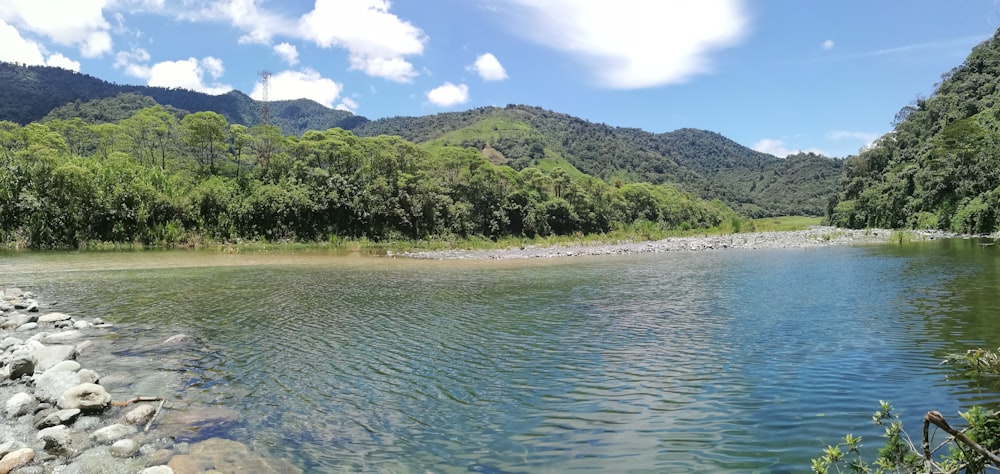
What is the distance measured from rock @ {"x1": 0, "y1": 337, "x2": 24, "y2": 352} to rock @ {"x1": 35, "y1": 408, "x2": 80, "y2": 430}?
630 cm

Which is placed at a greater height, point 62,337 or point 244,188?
point 244,188

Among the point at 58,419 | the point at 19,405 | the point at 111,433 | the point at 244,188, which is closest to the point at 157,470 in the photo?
the point at 111,433

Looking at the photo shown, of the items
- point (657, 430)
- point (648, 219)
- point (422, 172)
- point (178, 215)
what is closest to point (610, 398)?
point (657, 430)

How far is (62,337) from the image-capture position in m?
13.8

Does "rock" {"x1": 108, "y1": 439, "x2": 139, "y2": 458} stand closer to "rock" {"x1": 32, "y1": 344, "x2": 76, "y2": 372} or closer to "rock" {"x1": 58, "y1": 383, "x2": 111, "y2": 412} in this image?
"rock" {"x1": 58, "y1": 383, "x2": 111, "y2": 412}

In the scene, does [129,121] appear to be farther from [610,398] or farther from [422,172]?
[610,398]

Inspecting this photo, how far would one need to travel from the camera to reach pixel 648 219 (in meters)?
115

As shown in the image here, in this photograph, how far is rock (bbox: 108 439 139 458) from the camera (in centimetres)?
708

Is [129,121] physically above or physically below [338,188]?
above

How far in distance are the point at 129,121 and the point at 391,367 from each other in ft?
257

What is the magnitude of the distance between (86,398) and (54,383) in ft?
4.00

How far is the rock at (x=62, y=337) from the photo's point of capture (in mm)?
13500

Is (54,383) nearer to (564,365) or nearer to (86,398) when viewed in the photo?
(86,398)

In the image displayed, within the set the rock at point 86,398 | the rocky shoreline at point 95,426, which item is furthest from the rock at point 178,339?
the rock at point 86,398
